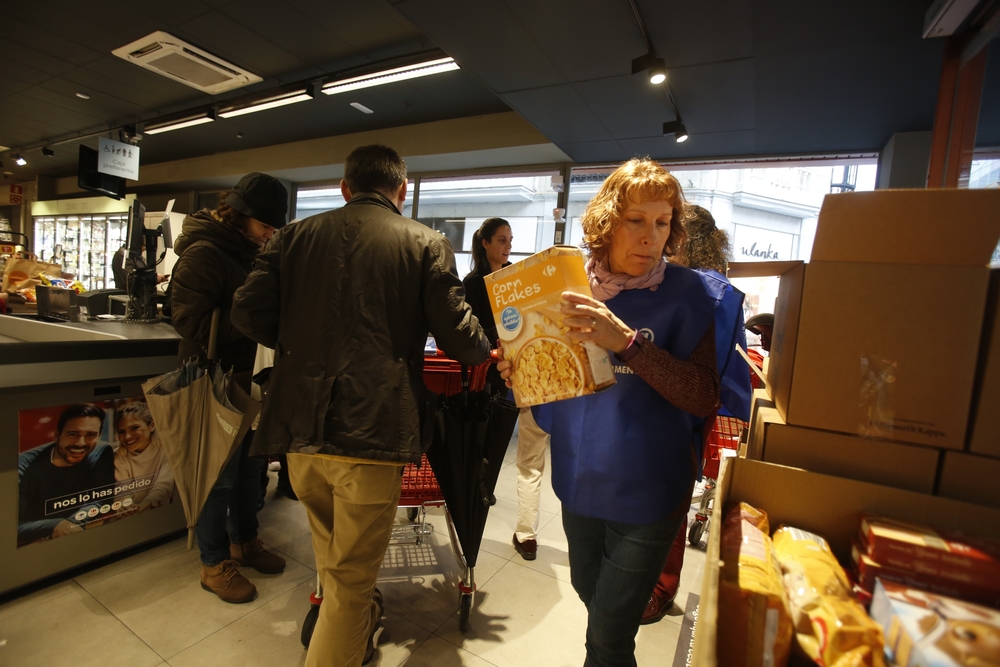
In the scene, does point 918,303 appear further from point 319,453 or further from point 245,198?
point 245,198

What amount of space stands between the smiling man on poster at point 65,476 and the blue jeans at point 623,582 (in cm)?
235

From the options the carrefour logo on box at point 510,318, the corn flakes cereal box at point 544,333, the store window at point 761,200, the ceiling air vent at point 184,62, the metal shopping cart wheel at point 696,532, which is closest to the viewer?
the corn flakes cereal box at point 544,333

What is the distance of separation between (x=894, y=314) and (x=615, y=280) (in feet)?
1.86

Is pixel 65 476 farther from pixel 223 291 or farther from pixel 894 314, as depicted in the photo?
pixel 894 314

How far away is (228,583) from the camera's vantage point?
215 centimetres

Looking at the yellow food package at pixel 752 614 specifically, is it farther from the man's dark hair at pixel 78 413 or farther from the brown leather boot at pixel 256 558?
the man's dark hair at pixel 78 413

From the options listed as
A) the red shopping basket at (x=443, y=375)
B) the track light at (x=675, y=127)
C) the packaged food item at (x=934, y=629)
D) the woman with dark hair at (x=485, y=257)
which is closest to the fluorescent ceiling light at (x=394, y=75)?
the woman with dark hair at (x=485, y=257)

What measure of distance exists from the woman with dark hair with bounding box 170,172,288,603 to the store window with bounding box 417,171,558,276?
426cm

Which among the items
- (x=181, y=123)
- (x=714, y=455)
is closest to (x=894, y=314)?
(x=714, y=455)

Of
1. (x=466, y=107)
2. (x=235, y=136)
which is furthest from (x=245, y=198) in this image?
(x=235, y=136)

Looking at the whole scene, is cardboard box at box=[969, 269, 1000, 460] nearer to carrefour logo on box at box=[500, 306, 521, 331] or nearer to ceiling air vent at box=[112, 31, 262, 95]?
carrefour logo on box at box=[500, 306, 521, 331]

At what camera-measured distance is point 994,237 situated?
754 millimetres

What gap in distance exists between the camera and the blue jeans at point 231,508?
2141 mm

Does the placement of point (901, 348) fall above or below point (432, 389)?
above
